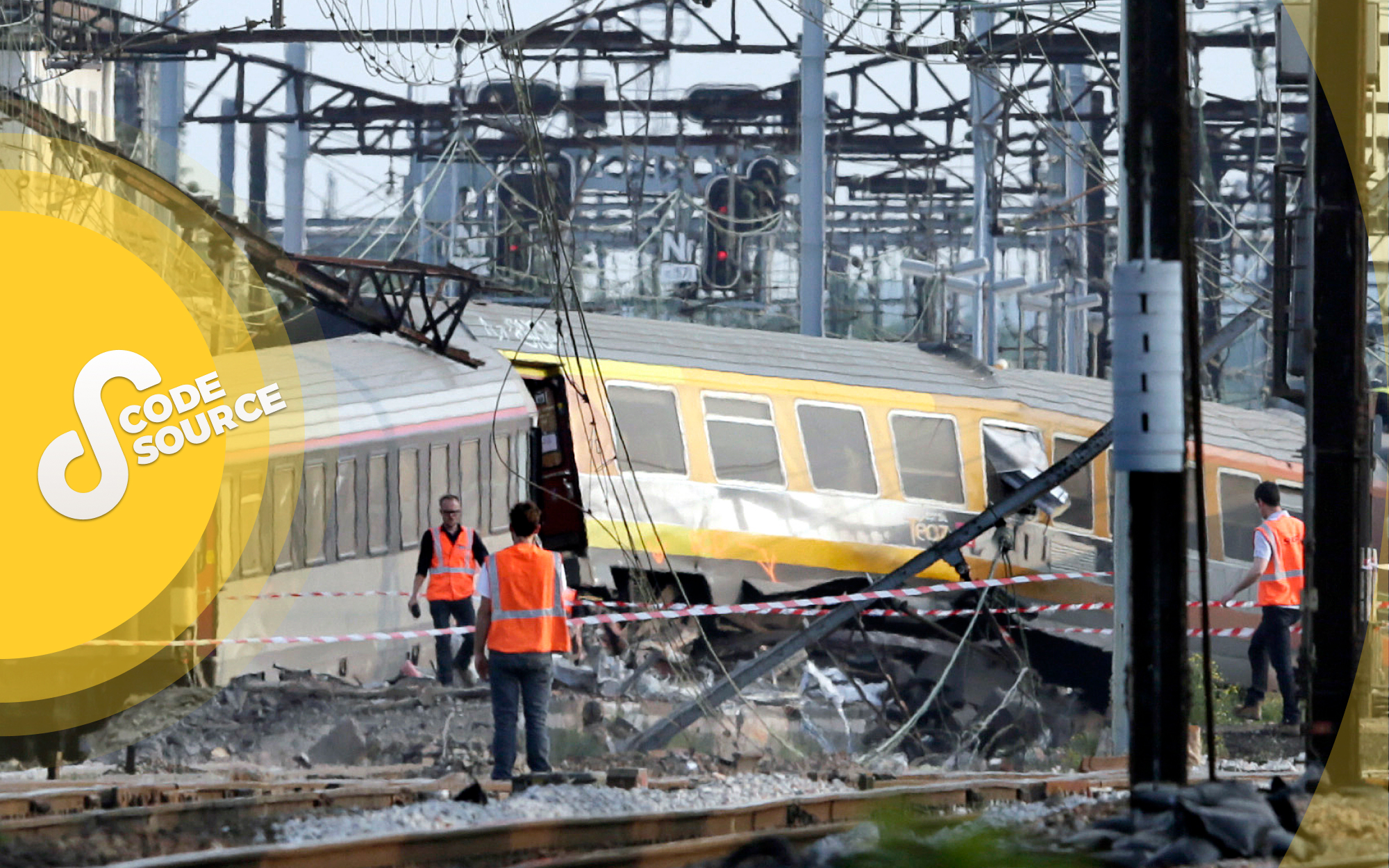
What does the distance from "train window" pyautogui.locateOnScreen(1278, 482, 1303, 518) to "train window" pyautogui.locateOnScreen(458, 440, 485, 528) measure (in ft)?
29.3

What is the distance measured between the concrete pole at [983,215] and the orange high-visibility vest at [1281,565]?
9.84 m

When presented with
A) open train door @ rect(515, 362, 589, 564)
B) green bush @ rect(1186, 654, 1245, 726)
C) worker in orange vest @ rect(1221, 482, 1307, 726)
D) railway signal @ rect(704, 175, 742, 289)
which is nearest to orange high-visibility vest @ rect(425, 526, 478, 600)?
open train door @ rect(515, 362, 589, 564)

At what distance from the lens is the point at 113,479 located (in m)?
13.3

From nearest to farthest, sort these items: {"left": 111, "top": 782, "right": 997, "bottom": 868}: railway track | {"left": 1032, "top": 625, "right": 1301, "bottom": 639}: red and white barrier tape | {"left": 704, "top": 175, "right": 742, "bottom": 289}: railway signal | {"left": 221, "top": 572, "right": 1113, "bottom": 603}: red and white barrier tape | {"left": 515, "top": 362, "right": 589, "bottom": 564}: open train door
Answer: {"left": 111, "top": 782, "right": 997, "bottom": 868}: railway track, {"left": 221, "top": 572, "right": 1113, "bottom": 603}: red and white barrier tape, {"left": 1032, "top": 625, "right": 1301, "bottom": 639}: red and white barrier tape, {"left": 515, "top": 362, "right": 589, "bottom": 564}: open train door, {"left": 704, "top": 175, "right": 742, "bottom": 289}: railway signal

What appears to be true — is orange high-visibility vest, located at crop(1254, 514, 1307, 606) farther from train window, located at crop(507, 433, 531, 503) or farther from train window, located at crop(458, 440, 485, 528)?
train window, located at crop(458, 440, 485, 528)

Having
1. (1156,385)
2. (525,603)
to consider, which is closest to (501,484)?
(525,603)

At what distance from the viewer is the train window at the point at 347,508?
52.0ft

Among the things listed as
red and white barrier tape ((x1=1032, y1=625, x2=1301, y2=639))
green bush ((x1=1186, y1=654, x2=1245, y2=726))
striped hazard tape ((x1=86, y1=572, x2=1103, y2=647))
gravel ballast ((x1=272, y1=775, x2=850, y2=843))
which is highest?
striped hazard tape ((x1=86, y1=572, x2=1103, y2=647))

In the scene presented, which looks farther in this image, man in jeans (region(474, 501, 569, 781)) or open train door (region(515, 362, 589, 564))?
open train door (region(515, 362, 589, 564))

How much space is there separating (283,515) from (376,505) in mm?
1331

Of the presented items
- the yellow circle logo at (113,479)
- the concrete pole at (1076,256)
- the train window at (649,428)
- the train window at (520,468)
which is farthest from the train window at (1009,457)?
the concrete pole at (1076,256)

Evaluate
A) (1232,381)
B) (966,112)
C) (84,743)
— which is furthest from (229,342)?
(1232,381)

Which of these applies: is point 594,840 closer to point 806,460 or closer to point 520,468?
point 520,468

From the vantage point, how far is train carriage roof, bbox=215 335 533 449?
1576 centimetres
